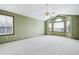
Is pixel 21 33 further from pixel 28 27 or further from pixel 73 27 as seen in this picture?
pixel 73 27

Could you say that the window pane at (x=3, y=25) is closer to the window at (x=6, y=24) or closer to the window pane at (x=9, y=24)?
the window at (x=6, y=24)

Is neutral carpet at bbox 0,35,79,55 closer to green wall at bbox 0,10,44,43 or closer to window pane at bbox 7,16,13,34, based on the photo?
green wall at bbox 0,10,44,43

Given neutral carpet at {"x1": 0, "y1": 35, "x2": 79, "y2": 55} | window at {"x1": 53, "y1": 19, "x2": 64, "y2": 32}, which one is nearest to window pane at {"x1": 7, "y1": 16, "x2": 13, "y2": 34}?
neutral carpet at {"x1": 0, "y1": 35, "x2": 79, "y2": 55}

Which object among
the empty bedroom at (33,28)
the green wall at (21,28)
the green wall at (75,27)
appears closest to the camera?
the empty bedroom at (33,28)

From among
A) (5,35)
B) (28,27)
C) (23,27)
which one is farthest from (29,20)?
(5,35)

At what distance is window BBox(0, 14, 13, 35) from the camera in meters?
6.61

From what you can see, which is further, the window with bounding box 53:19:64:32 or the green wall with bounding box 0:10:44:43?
the window with bounding box 53:19:64:32

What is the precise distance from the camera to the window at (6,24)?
6605 millimetres

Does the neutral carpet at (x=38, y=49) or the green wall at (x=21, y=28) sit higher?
the green wall at (x=21, y=28)

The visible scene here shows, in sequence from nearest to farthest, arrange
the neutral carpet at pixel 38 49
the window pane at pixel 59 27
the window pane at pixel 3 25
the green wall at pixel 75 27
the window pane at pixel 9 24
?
the neutral carpet at pixel 38 49, the window pane at pixel 3 25, the window pane at pixel 9 24, the green wall at pixel 75 27, the window pane at pixel 59 27

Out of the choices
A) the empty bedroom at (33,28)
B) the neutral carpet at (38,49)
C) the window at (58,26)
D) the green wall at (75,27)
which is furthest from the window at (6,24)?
the window at (58,26)

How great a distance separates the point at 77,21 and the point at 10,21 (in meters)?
5.81

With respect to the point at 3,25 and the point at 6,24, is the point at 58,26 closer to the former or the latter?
the point at 6,24

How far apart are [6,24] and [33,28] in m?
4.11
